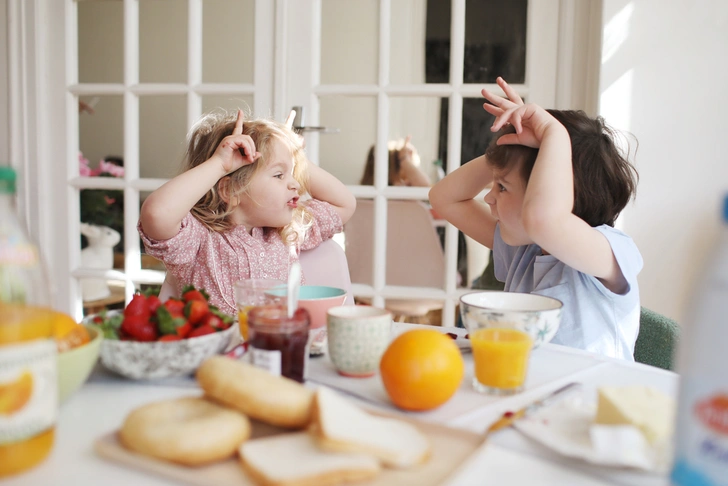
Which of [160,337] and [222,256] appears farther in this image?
[222,256]

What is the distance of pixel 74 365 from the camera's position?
2.16ft

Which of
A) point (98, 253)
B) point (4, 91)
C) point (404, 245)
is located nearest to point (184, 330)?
point (404, 245)

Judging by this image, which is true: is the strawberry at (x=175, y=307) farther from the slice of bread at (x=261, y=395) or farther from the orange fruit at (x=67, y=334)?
the slice of bread at (x=261, y=395)

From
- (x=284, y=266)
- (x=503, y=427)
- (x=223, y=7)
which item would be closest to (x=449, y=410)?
(x=503, y=427)

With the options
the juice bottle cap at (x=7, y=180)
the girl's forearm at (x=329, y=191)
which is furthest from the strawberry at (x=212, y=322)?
the girl's forearm at (x=329, y=191)

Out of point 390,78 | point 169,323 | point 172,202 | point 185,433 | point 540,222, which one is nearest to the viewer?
point 185,433

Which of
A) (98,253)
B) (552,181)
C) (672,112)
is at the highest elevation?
(672,112)

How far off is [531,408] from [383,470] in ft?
0.75

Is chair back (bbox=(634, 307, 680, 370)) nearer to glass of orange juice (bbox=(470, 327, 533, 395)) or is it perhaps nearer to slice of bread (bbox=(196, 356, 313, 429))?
glass of orange juice (bbox=(470, 327, 533, 395))

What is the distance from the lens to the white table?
0.54m

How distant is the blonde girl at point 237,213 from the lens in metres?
1.48

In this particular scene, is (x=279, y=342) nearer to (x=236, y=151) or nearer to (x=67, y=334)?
(x=67, y=334)

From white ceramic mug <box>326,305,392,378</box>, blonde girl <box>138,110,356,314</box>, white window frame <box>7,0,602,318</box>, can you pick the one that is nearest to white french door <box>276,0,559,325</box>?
white window frame <box>7,0,602,318</box>

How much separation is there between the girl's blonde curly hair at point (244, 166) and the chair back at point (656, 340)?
2.95 ft
